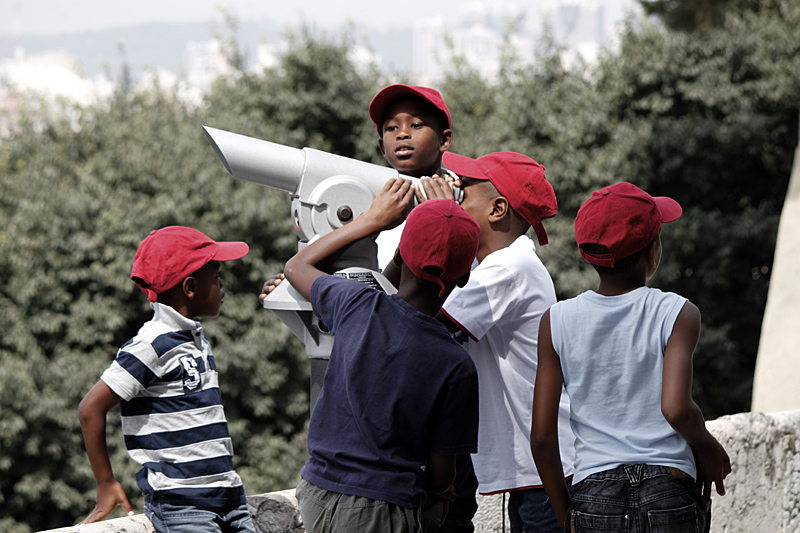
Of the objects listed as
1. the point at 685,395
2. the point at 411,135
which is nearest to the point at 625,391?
the point at 685,395

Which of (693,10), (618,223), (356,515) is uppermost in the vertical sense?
(693,10)

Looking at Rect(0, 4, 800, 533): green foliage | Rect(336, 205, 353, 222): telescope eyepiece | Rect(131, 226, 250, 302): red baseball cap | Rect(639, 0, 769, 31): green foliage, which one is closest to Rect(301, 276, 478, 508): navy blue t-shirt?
Rect(336, 205, 353, 222): telescope eyepiece

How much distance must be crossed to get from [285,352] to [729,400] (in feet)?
19.5

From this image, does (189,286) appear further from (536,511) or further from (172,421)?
(536,511)

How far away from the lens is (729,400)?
34.0 ft

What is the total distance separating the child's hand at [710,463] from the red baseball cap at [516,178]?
30.9 inches

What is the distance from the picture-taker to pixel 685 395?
69.6 inches

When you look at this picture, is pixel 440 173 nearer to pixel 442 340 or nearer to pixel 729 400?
pixel 442 340

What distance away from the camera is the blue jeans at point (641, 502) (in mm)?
1800

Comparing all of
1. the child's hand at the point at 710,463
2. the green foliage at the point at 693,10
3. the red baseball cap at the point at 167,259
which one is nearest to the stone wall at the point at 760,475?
the child's hand at the point at 710,463

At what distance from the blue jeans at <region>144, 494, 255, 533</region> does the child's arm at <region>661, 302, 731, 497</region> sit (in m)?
1.22

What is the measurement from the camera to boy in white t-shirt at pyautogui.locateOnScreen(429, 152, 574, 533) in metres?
2.06

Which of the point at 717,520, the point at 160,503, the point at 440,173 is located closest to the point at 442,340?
the point at 440,173

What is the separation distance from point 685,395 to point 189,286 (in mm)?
1444
